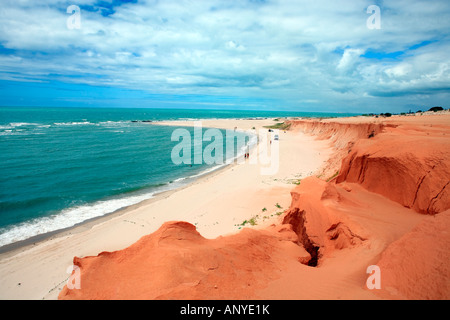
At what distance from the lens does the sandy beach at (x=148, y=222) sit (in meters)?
11.1

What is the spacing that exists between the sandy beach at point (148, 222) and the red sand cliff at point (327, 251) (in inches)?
191

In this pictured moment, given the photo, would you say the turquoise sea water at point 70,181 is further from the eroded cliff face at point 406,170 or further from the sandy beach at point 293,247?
the eroded cliff face at point 406,170

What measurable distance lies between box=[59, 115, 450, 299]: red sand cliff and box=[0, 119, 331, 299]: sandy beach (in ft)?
15.9

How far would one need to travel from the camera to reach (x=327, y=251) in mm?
8172

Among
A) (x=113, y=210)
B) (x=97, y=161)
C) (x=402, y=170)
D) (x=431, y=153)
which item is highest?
(x=431, y=153)

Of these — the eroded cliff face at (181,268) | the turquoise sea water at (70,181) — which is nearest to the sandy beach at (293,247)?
the eroded cliff face at (181,268)

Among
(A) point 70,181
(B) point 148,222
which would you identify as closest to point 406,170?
(B) point 148,222

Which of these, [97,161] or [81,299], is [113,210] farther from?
[97,161]

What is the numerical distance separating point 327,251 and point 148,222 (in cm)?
1201

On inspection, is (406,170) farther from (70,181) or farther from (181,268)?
(70,181)

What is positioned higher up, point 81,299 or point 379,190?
point 379,190
